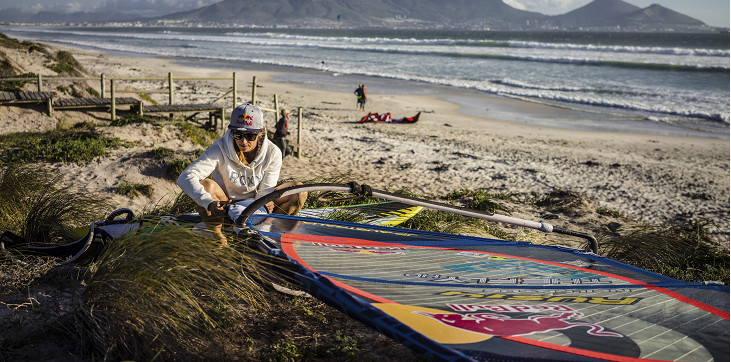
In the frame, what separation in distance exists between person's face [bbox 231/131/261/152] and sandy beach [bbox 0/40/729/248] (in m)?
2.44

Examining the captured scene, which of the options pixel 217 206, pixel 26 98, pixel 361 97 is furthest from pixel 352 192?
pixel 361 97

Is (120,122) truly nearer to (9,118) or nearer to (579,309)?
(9,118)

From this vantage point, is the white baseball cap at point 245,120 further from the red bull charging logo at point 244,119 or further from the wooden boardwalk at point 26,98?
the wooden boardwalk at point 26,98

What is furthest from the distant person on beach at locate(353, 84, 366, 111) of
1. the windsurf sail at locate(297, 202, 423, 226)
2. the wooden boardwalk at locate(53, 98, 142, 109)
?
the windsurf sail at locate(297, 202, 423, 226)

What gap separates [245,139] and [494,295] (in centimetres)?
227

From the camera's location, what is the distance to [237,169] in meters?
4.52

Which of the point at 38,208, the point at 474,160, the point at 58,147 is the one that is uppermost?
the point at 38,208

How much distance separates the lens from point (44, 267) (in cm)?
413

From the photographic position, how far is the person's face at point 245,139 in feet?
14.1

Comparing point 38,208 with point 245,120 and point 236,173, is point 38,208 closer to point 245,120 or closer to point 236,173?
point 236,173

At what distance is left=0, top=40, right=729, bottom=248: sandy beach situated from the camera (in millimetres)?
9312

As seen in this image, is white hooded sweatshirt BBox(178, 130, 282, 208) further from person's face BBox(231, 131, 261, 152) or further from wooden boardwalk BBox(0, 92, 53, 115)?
wooden boardwalk BBox(0, 92, 53, 115)

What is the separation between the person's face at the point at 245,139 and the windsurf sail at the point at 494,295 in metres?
0.62

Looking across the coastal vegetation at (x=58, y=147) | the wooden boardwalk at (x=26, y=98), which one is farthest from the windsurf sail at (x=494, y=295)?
the wooden boardwalk at (x=26, y=98)
